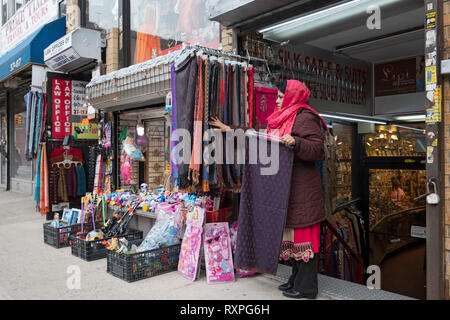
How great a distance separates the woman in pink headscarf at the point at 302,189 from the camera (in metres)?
3.16

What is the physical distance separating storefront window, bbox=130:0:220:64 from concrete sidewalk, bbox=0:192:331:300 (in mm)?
3153

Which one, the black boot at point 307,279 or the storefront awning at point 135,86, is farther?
the storefront awning at point 135,86

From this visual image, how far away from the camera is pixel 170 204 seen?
5.08m

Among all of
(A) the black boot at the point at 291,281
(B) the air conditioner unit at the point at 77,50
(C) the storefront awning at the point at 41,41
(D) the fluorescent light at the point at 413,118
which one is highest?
(C) the storefront awning at the point at 41,41

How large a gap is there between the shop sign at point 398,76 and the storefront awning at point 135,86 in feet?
12.9

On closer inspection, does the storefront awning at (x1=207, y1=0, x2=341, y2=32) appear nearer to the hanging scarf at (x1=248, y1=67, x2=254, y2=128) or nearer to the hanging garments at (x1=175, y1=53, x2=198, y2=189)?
the hanging scarf at (x1=248, y1=67, x2=254, y2=128)

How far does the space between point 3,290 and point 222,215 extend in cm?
233

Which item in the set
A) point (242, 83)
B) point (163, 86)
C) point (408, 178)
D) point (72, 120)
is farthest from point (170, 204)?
point (408, 178)

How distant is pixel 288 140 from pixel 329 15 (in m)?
1.86

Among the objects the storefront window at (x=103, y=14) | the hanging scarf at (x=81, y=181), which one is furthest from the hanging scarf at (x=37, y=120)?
the storefront window at (x=103, y=14)

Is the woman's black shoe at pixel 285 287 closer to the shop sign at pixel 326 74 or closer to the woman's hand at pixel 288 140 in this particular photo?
the woman's hand at pixel 288 140

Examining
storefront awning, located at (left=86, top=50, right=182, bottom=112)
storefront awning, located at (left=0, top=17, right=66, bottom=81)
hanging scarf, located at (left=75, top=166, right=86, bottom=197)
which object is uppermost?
storefront awning, located at (left=0, top=17, right=66, bottom=81)

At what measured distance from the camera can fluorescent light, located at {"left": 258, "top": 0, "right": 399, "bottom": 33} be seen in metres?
3.76

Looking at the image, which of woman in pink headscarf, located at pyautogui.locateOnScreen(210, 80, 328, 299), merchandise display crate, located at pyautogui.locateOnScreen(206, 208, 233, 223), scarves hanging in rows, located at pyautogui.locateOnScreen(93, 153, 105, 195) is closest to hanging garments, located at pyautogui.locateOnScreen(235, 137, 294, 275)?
woman in pink headscarf, located at pyautogui.locateOnScreen(210, 80, 328, 299)
